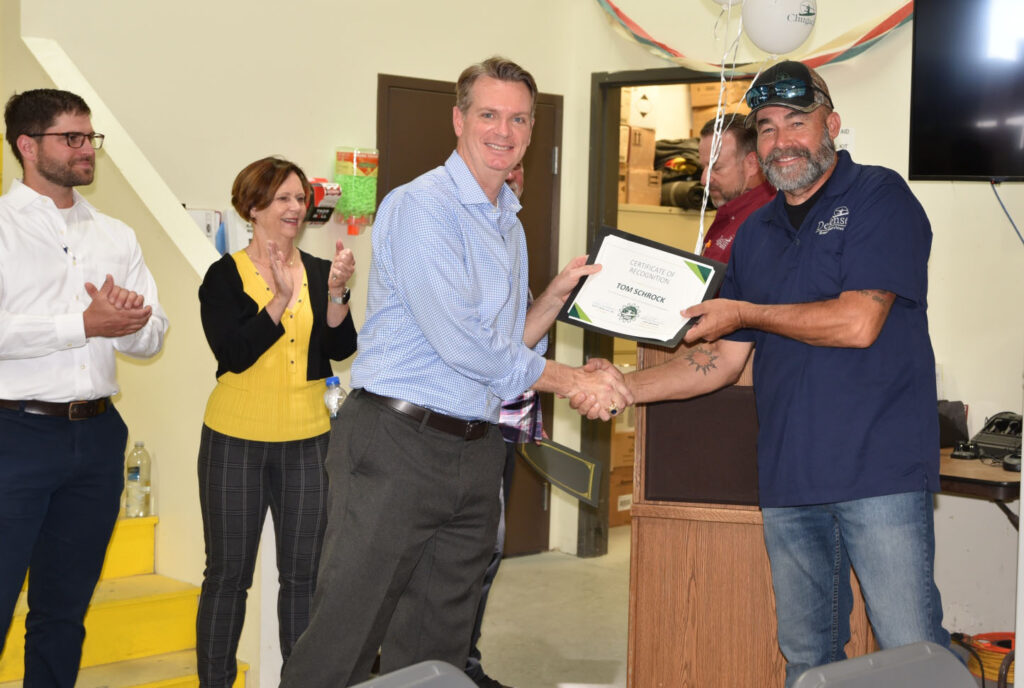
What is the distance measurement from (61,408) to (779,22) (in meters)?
2.89

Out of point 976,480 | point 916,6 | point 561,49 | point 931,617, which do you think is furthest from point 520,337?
point 561,49

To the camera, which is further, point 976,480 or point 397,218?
point 976,480

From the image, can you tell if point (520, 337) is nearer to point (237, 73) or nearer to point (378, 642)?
point (378, 642)

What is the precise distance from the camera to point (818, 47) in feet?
16.0

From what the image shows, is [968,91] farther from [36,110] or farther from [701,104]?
[701,104]

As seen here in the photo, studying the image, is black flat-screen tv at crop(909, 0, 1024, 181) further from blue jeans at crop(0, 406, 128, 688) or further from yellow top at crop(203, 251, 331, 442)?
blue jeans at crop(0, 406, 128, 688)

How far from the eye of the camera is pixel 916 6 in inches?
157

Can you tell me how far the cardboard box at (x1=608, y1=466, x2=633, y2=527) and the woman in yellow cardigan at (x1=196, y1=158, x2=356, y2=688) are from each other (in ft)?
10.5

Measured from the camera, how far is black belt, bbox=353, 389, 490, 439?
2.44 m

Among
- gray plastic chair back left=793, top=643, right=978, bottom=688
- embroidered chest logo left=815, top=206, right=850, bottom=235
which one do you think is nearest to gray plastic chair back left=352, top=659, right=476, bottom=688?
gray plastic chair back left=793, top=643, right=978, bottom=688

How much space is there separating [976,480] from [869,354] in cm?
127

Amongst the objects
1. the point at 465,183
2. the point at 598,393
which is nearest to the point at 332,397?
the point at 598,393

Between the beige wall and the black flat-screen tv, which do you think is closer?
the black flat-screen tv

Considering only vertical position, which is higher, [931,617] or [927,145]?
[927,145]
